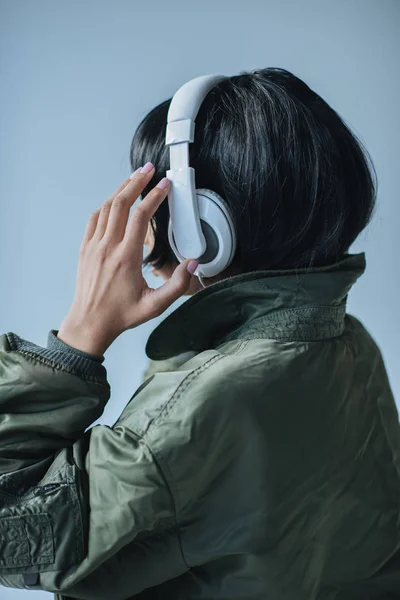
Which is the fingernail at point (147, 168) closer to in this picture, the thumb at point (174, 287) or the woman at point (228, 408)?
the woman at point (228, 408)

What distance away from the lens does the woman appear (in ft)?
2.30

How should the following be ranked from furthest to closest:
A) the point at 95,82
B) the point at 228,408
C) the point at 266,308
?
the point at 95,82, the point at 266,308, the point at 228,408

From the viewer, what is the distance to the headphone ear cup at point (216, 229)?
81 centimetres

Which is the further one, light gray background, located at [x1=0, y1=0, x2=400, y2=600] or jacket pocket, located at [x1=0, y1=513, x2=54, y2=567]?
light gray background, located at [x1=0, y1=0, x2=400, y2=600]

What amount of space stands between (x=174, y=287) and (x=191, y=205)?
9 centimetres

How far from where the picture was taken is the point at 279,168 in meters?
0.80

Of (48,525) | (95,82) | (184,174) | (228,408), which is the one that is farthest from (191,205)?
(95,82)

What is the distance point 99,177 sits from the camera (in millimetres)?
1738

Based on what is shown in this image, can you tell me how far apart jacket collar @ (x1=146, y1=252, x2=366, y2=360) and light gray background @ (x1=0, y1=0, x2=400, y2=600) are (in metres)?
0.88

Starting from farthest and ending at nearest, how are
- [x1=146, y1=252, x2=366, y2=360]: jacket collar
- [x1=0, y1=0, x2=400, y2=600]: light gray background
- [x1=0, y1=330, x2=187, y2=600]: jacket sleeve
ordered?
[x1=0, y1=0, x2=400, y2=600]: light gray background < [x1=146, y1=252, x2=366, y2=360]: jacket collar < [x1=0, y1=330, x2=187, y2=600]: jacket sleeve

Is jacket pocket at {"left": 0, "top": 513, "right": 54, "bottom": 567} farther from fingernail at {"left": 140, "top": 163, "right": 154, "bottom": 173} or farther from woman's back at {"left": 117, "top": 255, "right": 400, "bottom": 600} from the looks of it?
fingernail at {"left": 140, "top": 163, "right": 154, "bottom": 173}

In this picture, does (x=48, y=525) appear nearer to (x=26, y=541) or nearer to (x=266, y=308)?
(x=26, y=541)

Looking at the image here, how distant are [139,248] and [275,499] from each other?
1.02ft

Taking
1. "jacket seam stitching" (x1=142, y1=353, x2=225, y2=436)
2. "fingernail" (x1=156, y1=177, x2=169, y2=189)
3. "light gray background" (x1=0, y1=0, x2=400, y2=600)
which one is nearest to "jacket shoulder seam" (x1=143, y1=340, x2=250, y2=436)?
"jacket seam stitching" (x1=142, y1=353, x2=225, y2=436)
